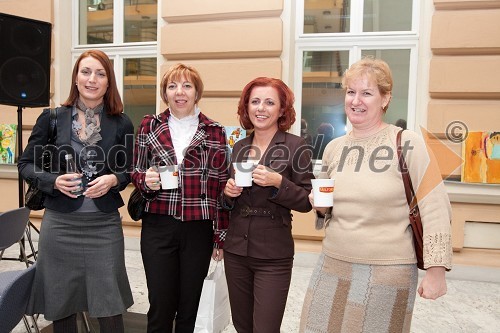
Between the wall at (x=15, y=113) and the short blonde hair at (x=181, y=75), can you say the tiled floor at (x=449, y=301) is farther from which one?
the short blonde hair at (x=181, y=75)

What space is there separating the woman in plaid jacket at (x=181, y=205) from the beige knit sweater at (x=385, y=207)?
2.62ft

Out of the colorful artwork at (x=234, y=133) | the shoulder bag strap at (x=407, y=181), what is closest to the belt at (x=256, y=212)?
the shoulder bag strap at (x=407, y=181)

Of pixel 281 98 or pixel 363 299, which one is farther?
pixel 281 98

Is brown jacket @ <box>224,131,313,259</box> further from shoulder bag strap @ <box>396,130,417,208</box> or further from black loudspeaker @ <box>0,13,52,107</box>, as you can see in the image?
black loudspeaker @ <box>0,13,52,107</box>

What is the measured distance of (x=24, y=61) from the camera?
3281mm

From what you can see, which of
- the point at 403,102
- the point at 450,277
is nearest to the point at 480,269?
the point at 450,277

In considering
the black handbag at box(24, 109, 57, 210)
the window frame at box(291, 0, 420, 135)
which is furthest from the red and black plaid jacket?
the window frame at box(291, 0, 420, 135)

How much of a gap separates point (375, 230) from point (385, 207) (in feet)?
0.31

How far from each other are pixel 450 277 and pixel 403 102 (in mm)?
1914

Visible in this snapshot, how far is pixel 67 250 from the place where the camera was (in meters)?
2.04

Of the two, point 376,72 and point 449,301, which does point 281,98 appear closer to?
point 376,72

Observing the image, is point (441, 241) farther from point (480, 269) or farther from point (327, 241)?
point (480, 269)

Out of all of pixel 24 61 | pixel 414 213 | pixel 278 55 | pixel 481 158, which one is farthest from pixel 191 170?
pixel 481 158

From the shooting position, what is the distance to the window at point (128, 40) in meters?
5.15
